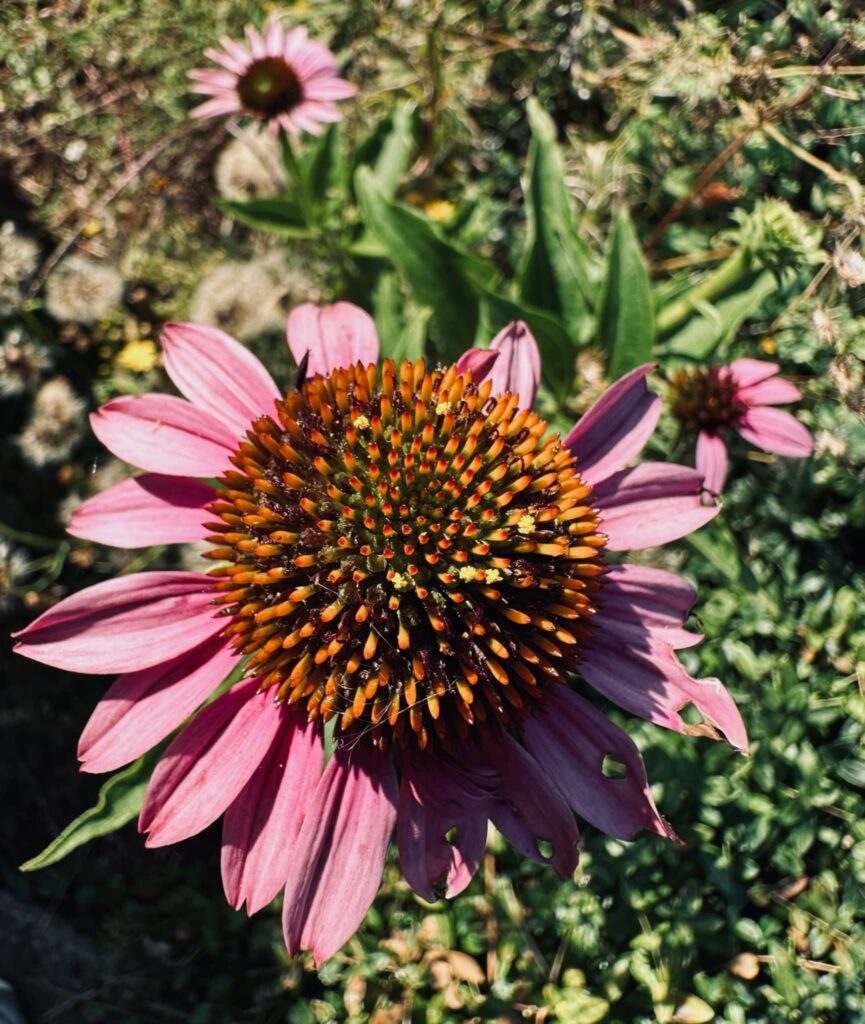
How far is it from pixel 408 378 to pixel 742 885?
4.21 ft

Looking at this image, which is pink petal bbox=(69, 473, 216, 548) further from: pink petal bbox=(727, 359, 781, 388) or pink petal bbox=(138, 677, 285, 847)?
pink petal bbox=(727, 359, 781, 388)

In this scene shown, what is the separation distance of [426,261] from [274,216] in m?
0.63

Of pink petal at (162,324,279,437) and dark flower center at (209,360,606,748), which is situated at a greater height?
pink petal at (162,324,279,437)

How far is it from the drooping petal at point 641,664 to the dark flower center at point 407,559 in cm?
10

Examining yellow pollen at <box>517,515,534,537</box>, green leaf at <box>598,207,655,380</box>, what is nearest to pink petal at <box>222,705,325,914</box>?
yellow pollen at <box>517,515,534,537</box>

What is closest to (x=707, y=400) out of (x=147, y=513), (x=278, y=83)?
(x=147, y=513)

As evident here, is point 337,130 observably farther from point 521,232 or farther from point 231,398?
point 231,398

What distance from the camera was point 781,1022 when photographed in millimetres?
1558

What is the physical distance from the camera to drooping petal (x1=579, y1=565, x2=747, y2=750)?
4.06 feet

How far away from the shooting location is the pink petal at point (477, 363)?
4.40 feet

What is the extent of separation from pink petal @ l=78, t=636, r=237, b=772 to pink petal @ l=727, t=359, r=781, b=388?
1.16 metres

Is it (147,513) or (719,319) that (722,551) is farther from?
(147,513)

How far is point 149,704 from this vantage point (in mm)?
1206

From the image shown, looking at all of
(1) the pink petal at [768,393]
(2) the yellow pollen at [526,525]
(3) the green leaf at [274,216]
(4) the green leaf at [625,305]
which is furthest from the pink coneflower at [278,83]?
(2) the yellow pollen at [526,525]
